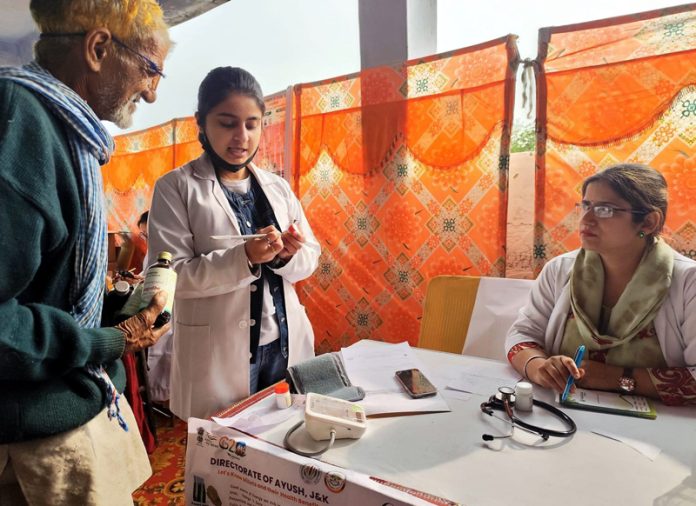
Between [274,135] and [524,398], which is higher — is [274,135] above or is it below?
above

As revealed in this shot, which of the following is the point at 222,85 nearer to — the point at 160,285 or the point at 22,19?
the point at 160,285

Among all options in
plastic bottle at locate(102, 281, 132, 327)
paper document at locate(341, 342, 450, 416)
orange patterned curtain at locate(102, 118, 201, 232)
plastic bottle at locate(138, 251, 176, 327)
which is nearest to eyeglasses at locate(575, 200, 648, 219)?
paper document at locate(341, 342, 450, 416)

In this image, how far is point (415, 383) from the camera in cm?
125

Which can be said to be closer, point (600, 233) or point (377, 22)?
point (600, 233)

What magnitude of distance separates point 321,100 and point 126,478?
254cm

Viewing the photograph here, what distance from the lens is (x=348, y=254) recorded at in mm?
2822

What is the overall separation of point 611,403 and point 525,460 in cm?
44

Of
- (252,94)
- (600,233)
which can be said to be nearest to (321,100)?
(252,94)

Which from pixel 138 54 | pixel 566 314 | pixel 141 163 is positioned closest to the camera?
pixel 138 54

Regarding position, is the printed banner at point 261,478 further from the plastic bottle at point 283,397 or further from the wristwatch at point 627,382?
the wristwatch at point 627,382

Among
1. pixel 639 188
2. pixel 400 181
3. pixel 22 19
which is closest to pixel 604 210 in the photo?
pixel 639 188

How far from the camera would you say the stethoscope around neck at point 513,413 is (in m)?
0.98

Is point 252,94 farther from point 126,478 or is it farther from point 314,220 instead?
point 314,220

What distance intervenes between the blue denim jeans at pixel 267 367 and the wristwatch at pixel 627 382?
1.10 metres
